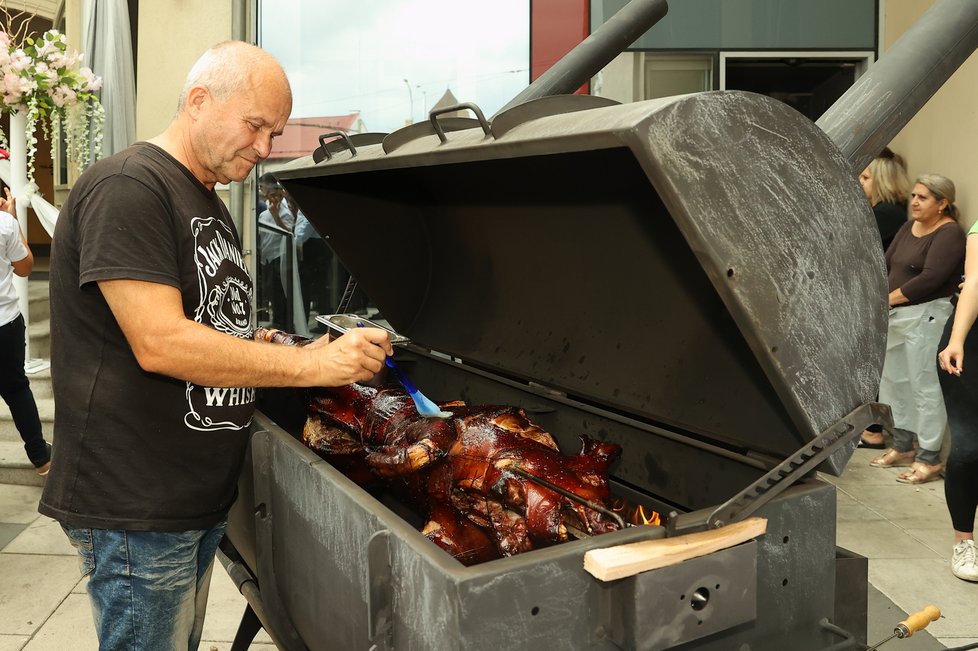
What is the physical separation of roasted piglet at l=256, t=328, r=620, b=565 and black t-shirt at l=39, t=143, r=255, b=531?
1.95 feet

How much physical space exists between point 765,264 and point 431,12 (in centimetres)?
594

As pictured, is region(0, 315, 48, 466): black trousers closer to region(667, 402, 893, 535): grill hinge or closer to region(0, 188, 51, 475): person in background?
region(0, 188, 51, 475): person in background

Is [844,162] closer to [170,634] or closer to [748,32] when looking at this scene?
[170,634]

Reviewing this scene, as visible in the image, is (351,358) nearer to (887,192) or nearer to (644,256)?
(644,256)

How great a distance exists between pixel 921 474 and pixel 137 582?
523cm

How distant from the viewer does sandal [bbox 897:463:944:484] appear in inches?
218

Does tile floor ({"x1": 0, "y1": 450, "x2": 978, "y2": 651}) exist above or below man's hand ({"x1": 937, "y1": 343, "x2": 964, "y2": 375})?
below

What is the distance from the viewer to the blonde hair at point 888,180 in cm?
615

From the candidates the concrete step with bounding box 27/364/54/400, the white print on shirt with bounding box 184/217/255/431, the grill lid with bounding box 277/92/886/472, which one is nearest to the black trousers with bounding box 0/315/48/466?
the concrete step with bounding box 27/364/54/400

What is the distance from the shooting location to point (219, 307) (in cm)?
191

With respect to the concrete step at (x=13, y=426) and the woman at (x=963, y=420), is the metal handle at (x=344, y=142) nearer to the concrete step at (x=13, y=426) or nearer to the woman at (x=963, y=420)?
the woman at (x=963, y=420)

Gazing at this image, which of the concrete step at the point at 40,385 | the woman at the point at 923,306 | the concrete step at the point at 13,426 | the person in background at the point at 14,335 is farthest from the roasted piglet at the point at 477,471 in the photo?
the concrete step at the point at 40,385

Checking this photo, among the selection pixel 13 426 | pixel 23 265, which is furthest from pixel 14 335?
pixel 13 426

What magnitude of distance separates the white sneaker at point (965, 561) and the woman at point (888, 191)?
270cm
